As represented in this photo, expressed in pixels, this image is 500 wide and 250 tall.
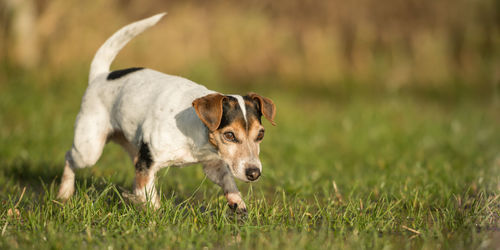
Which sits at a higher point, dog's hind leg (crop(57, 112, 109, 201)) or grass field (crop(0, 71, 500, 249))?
dog's hind leg (crop(57, 112, 109, 201))

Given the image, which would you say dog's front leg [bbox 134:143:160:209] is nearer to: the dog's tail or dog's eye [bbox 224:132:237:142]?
dog's eye [bbox 224:132:237:142]

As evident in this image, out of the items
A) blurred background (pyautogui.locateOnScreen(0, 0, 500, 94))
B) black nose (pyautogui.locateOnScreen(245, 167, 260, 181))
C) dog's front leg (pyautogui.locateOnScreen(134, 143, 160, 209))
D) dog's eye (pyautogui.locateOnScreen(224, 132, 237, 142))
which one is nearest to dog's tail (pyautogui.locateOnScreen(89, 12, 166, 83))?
dog's front leg (pyautogui.locateOnScreen(134, 143, 160, 209))

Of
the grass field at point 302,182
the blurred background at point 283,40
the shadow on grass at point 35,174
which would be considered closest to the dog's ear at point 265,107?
the grass field at point 302,182

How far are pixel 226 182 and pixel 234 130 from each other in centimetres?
66

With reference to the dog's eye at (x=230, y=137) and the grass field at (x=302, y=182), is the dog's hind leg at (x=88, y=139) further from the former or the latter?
the dog's eye at (x=230, y=137)

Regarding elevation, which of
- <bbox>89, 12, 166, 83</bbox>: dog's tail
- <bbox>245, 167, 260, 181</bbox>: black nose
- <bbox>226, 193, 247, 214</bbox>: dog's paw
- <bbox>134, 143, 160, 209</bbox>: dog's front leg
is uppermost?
<bbox>89, 12, 166, 83</bbox>: dog's tail

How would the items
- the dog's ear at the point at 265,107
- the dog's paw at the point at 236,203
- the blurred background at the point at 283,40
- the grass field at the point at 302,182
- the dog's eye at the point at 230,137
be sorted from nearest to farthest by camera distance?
1. the grass field at the point at 302,182
2. the dog's eye at the point at 230,137
3. the dog's ear at the point at 265,107
4. the dog's paw at the point at 236,203
5. the blurred background at the point at 283,40

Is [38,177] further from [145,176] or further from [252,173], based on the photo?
[252,173]

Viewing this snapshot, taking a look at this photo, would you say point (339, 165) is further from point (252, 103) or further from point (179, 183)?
point (252, 103)

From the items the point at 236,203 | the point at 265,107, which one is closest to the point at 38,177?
the point at 236,203

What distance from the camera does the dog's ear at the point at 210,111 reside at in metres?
3.54

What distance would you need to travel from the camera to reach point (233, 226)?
11.9 ft

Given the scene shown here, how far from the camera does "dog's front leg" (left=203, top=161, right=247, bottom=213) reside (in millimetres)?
3988

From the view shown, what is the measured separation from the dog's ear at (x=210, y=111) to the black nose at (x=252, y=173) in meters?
0.38
